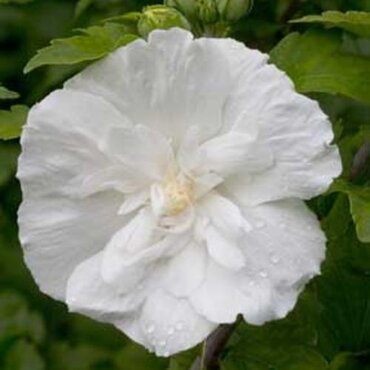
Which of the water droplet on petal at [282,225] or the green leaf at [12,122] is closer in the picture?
the water droplet on petal at [282,225]

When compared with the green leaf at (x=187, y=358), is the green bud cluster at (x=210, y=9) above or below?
above

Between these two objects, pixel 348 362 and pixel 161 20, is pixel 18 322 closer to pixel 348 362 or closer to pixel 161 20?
pixel 348 362

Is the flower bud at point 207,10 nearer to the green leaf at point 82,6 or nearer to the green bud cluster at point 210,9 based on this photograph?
the green bud cluster at point 210,9

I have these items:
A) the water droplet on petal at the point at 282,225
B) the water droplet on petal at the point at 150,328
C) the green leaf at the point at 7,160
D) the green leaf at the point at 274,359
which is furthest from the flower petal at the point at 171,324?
the green leaf at the point at 7,160

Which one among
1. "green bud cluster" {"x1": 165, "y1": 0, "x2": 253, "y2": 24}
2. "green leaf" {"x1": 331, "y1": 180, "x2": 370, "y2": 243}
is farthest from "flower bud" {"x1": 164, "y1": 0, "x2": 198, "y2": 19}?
"green leaf" {"x1": 331, "y1": 180, "x2": 370, "y2": 243}

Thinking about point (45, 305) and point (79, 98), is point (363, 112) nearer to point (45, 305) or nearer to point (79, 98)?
point (45, 305)

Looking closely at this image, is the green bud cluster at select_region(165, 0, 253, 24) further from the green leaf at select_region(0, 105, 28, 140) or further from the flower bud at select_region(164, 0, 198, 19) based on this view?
the green leaf at select_region(0, 105, 28, 140)
